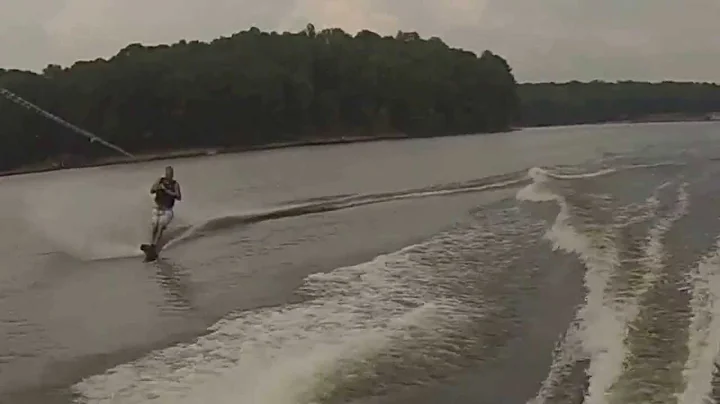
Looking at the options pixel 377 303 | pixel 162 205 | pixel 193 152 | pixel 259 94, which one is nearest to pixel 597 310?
pixel 377 303

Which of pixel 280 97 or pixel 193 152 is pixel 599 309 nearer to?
pixel 193 152

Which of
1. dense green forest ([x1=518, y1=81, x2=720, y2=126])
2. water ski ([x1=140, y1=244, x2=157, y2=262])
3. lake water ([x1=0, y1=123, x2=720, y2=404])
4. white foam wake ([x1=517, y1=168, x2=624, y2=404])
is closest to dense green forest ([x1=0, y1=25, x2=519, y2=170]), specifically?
dense green forest ([x1=518, y1=81, x2=720, y2=126])

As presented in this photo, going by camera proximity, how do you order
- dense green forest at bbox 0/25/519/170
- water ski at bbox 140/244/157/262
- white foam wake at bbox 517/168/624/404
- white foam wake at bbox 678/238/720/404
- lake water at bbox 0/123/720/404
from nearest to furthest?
white foam wake at bbox 678/238/720/404 < white foam wake at bbox 517/168/624/404 < lake water at bbox 0/123/720/404 < water ski at bbox 140/244/157/262 < dense green forest at bbox 0/25/519/170

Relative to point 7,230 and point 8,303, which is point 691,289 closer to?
point 8,303

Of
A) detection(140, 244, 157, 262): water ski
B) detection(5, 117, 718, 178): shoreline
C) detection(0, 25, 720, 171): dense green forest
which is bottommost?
detection(140, 244, 157, 262): water ski

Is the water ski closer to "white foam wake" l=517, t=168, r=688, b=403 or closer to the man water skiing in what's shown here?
the man water skiing

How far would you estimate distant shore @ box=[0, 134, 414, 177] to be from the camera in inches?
2036

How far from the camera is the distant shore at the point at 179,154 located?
170 ft

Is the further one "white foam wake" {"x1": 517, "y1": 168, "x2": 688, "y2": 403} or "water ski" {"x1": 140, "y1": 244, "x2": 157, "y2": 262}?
"water ski" {"x1": 140, "y1": 244, "x2": 157, "y2": 262}

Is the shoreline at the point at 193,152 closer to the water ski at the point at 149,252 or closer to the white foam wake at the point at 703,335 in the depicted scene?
the water ski at the point at 149,252

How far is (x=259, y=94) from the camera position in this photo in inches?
2687

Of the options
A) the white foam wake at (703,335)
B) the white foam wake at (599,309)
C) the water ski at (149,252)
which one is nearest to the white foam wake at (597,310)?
the white foam wake at (599,309)

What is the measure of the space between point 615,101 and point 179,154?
2797 inches

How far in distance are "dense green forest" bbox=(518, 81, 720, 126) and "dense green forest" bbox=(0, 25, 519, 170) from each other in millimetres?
19586
